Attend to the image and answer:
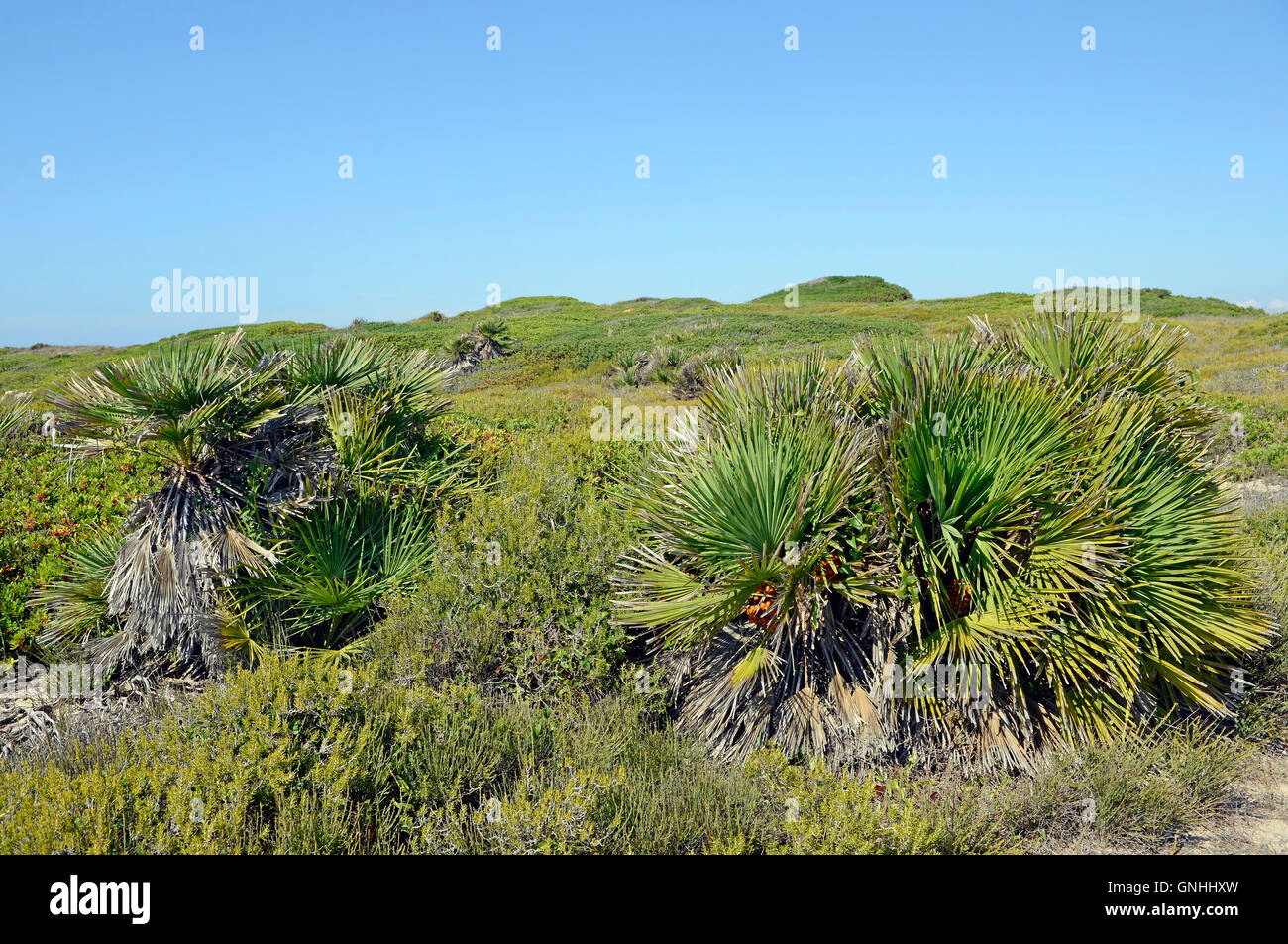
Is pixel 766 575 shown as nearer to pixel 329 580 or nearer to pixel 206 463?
pixel 329 580

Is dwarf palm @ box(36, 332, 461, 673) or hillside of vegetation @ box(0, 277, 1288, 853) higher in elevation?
dwarf palm @ box(36, 332, 461, 673)

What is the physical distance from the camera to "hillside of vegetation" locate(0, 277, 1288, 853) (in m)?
3.22

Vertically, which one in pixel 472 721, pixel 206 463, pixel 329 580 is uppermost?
pixel 206 463

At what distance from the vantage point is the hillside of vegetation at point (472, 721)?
10.6ft

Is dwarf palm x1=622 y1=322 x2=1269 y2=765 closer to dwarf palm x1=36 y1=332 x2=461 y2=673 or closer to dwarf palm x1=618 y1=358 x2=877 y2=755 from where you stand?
dwarf palm x1=618 y1=358 x2=877 y2=755

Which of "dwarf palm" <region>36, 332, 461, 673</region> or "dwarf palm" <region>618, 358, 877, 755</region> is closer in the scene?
"dwarf palm" <region>618, 358, 877, 755</region>

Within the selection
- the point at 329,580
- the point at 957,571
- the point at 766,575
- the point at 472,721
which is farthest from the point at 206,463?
the point at 957,571

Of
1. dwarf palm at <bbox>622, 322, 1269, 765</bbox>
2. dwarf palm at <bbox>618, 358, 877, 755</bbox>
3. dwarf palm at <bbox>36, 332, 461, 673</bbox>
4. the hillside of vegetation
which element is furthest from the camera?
dwarf palm at <bbox>36, 332, 461, 673</bbox>

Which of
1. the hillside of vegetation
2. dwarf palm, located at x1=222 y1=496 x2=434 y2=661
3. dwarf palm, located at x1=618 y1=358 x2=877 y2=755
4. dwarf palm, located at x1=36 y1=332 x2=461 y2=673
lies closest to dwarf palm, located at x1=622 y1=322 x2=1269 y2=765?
dwarf palm, located at x1=618 y1=358 x2=877 y2=755

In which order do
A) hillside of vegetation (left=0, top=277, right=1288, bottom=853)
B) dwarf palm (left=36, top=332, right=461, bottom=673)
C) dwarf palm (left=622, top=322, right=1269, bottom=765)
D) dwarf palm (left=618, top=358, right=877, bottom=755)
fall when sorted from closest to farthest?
hillside of vegetation (left=0, top=277, right=1288, bottom=853)
dwarf palm (left=622, top=322, right=1269, bottom=765)
dwarf palm (left=618, top=358, right=877, bottom=755)
dwarf palm (left=36, top=332, right=461, bottom=673)

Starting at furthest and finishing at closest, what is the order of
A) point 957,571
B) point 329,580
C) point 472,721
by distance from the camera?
point 329,580 < point 472,721 < point 957,571

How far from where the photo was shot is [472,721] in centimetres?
424
